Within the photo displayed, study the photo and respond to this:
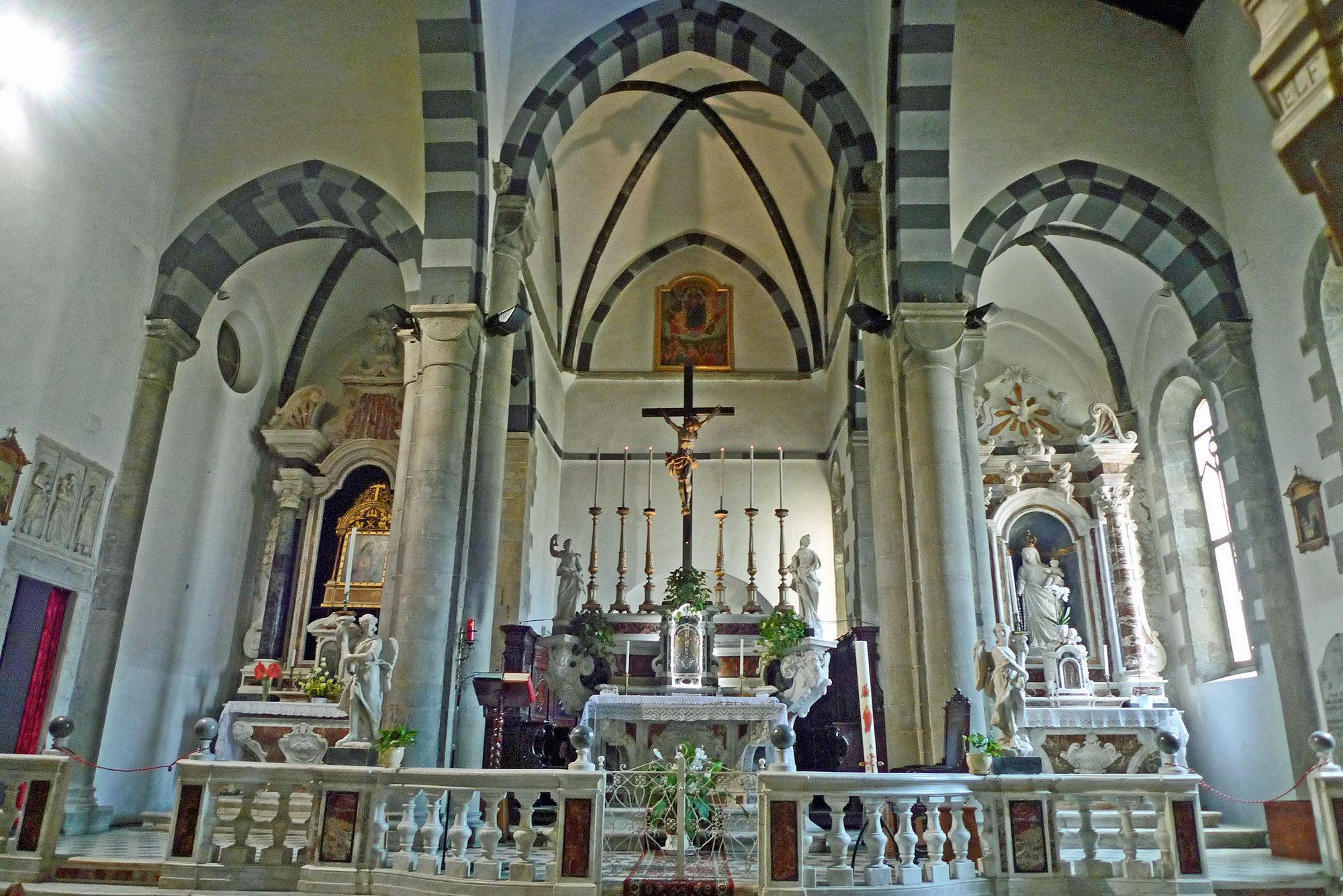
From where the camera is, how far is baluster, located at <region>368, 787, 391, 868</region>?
573 centimetres

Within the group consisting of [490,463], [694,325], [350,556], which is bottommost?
[350,556]

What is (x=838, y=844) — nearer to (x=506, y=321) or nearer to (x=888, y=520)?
(x=888, y=520)

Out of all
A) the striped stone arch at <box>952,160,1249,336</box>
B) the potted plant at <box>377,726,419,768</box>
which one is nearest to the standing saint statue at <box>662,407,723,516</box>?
the striped stone arch at <box>952,160,1249,336</box>

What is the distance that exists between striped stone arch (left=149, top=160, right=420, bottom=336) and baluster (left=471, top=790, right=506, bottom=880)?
19.1ft

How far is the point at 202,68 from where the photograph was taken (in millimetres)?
10484

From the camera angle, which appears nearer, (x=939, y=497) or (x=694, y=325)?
(x=939, y=497)

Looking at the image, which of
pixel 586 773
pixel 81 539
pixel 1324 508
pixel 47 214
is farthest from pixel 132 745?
pixel 1324 508

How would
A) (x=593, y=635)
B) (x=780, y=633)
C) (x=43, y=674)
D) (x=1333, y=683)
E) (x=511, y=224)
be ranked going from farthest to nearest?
(x=593, y=635), (x=780, y=633), (x=511, y=224), (x=43, y=674), (x=1333, y=683)

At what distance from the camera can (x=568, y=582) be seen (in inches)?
525

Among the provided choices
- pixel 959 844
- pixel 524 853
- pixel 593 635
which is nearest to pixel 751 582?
pixel 593 635

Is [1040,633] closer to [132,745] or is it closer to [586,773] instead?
[586,773]

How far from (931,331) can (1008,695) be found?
3.79 meters

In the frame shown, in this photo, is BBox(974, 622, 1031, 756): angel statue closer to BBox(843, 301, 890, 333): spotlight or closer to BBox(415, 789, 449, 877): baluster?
BBox(843, 301, 890, 333): spotlight

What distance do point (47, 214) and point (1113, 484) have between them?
42.0 feet
